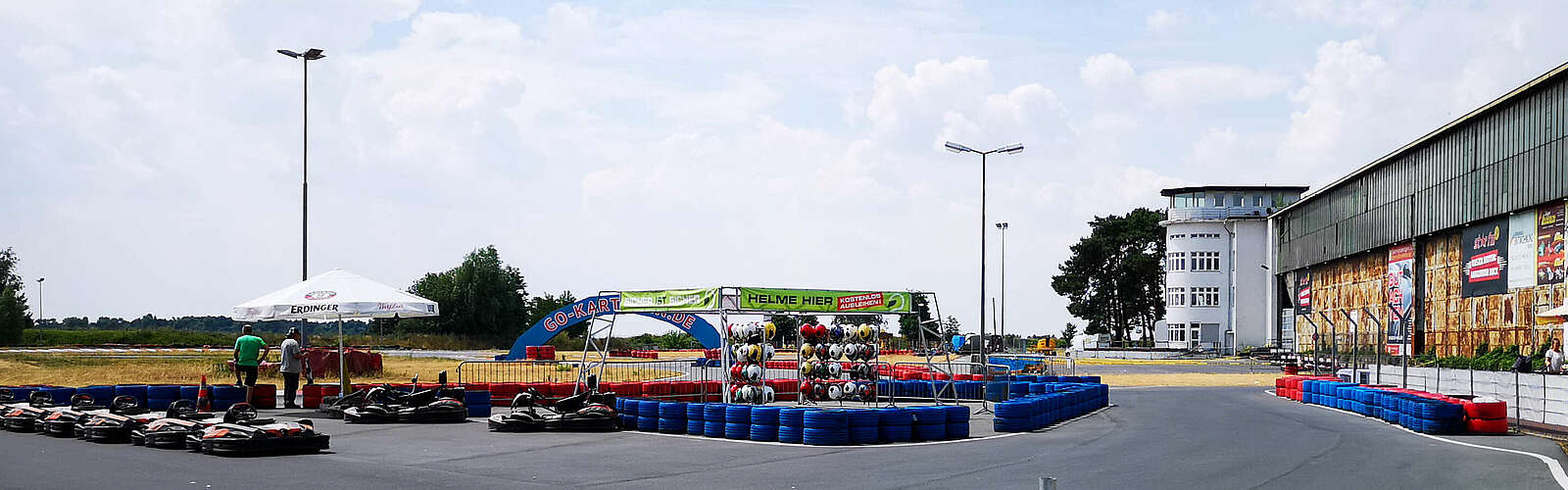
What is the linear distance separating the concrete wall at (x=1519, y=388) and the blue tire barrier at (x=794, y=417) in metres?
13.8

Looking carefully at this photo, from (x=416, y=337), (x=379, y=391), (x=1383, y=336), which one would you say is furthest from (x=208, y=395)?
(x=416, y=337)

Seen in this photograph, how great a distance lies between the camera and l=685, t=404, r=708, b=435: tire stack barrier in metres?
21.3

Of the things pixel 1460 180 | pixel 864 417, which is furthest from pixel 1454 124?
pixel 864 417

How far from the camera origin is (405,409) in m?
23.4

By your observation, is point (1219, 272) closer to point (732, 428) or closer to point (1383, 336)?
point (1383, 336)

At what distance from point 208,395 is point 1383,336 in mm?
46442

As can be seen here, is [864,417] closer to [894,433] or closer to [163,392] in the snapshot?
[894,433]

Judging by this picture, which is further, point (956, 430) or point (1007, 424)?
point (1007, 424)

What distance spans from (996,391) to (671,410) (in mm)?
11331

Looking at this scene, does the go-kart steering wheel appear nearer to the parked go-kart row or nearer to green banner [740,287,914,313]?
the parked go-kart row

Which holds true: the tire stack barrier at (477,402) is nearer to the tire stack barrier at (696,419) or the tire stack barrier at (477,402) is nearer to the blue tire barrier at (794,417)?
the tire stack barrier at (696,419)

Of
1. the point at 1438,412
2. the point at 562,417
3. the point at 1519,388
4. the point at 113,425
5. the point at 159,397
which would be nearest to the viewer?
the point at 113,425

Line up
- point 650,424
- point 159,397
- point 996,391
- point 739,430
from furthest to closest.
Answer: point 996,391 → point 159,397 → point 650,424 → point 739,430

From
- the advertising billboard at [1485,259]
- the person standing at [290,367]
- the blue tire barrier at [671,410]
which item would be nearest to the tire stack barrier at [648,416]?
the blue tire barrier at [671,410]
